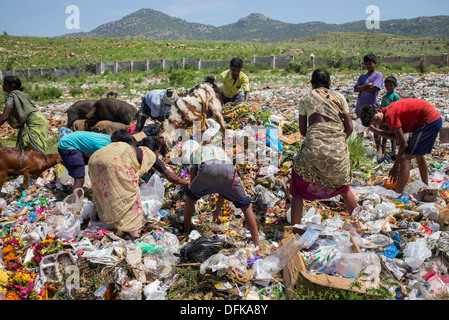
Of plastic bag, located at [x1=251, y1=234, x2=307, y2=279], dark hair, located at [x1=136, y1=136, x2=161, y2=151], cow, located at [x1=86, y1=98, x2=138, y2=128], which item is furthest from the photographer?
cow, located at [x1=86, y1=98, x2=138, y2=128]

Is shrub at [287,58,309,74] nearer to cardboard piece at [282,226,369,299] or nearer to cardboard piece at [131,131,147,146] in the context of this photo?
cardboard piece at [131,131,147,146]

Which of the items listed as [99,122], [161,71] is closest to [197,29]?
[161,71]

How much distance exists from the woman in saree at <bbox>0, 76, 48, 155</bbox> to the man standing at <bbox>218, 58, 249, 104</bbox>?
2901mm

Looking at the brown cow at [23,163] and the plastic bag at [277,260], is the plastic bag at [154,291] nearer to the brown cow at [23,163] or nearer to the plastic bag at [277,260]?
the plastic bag at [277,260]

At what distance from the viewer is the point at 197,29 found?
145 m

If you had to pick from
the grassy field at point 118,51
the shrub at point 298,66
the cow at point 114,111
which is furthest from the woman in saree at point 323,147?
the grassy field at point 118,51

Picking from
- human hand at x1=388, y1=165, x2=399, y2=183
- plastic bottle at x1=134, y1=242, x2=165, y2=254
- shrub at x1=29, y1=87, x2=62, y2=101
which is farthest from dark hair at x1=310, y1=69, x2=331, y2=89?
shrub at x1=29, y1=87, x2=62, y2=101

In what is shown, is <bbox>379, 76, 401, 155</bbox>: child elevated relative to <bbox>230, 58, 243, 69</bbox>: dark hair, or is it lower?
lower

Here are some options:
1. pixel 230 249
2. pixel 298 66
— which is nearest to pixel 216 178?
pixel 230 249

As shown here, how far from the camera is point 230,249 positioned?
8.76 feet

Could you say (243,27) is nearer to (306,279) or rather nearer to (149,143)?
(149,143)

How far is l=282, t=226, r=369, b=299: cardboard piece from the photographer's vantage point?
2.10 meters

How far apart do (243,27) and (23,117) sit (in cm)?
15695

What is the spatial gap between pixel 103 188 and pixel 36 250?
0.77m
